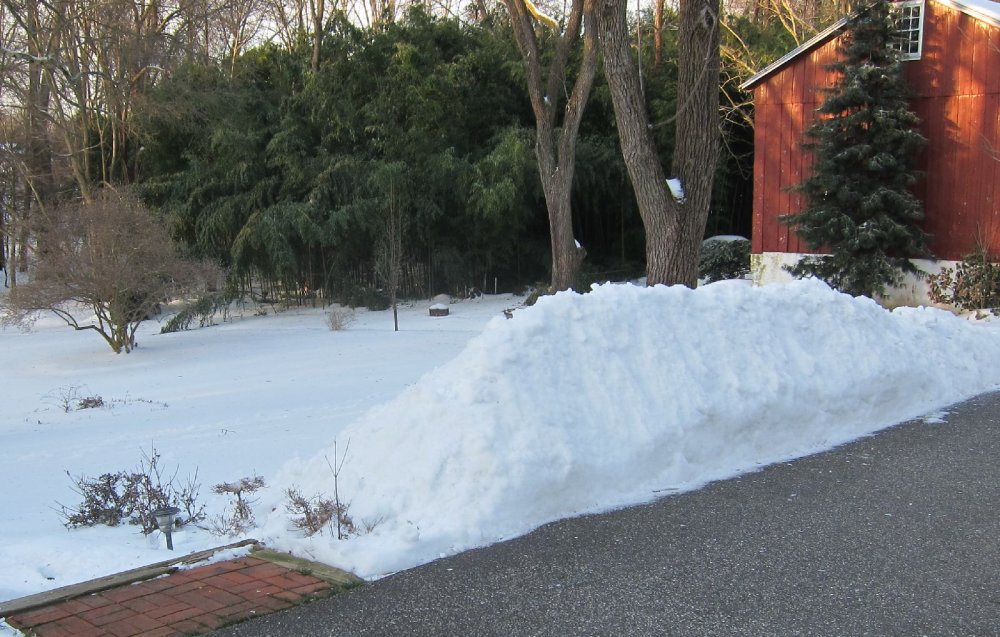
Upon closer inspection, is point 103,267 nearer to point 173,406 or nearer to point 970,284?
point 173,406

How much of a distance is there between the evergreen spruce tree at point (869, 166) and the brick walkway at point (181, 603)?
547 inches

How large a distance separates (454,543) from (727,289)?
3.60 m

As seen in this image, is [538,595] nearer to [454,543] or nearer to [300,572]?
[454,543]

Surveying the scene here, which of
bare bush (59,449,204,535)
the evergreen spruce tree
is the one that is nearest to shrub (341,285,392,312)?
the evergreen spruce tree

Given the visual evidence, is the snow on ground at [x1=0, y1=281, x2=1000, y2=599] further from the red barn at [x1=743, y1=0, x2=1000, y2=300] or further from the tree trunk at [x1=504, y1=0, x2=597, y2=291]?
the tree trunk at [x1=504, y1=0, x2=597, y2=291]

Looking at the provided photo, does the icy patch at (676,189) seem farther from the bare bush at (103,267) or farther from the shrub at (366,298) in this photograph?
the shrub at (366,298)

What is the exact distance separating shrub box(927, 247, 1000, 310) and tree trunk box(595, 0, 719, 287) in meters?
7.58

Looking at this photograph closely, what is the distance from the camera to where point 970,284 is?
14672mm

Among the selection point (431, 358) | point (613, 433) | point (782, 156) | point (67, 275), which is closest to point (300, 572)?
point (613, 433)

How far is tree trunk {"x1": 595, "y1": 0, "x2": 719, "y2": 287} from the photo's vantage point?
941cm

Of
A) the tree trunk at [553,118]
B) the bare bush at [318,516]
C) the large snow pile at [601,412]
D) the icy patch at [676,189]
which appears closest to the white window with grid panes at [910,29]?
the tree trunk at [553,118]

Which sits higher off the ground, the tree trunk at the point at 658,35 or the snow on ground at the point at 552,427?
the tree trunk at the point at 658,35

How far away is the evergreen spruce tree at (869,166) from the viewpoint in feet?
50.1

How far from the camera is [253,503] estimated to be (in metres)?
5.36
